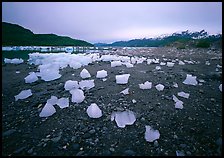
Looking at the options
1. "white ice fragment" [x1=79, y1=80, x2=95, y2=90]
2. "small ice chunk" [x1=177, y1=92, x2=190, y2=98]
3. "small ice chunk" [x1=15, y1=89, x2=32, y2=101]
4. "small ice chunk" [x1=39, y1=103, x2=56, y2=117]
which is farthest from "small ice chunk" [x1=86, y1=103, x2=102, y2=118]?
"small ice chunk" [x1=177, y1=92, x2=190, y2=98]

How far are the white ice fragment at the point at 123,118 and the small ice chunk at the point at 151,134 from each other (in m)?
0.29

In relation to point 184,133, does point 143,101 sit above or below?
above

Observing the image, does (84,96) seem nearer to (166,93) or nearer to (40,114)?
(40,114)

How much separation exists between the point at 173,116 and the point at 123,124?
81 centimetres

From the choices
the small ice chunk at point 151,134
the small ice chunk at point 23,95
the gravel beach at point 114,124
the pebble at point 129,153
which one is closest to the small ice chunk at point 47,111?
the gravel beach at point 114,124

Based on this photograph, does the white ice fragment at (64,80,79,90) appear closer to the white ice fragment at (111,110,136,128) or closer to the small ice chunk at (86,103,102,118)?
the small ice chunk at (86,103,102,118)

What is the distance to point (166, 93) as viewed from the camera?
335 centimetres

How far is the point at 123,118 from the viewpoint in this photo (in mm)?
2506

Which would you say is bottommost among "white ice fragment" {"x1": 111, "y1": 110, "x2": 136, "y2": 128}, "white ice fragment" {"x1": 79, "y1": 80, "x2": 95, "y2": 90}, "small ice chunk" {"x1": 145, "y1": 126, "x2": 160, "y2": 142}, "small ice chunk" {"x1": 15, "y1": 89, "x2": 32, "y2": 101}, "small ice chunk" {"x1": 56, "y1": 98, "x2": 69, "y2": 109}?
"small ice chunk" {"x1": 145, "y1": 126, "x2": 160, "y2": 142}

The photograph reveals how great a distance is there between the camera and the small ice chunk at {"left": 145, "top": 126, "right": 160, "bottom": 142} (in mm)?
2117

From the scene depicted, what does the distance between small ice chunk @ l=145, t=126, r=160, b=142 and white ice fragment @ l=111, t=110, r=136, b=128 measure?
0.95 feet

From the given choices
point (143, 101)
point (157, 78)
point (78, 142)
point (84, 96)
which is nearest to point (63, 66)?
point (84, 96)

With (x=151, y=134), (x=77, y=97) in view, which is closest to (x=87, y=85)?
(x=77, y=97)

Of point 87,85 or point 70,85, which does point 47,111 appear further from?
point 87,85
